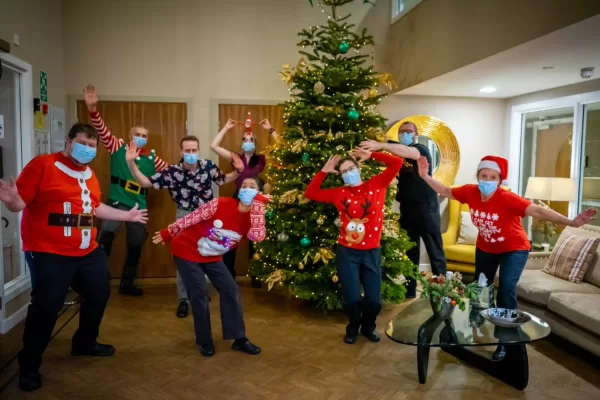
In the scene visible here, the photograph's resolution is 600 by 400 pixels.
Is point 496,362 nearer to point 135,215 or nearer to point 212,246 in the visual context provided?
point 212,246

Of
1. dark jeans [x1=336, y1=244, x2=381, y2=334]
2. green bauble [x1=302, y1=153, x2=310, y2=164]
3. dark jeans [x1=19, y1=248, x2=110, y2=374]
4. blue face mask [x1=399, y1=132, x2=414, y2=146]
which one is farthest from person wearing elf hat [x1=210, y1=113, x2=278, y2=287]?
dark jeans [x1=19, y1=248, x2=110, y2=374]

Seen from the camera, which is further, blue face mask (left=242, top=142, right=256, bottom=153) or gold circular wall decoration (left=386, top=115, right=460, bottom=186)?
gold circular wall decoration (left=386, top=115, right=460, bottom=186)

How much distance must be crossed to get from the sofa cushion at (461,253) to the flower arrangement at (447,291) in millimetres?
2191

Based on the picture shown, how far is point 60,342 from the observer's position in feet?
11.6

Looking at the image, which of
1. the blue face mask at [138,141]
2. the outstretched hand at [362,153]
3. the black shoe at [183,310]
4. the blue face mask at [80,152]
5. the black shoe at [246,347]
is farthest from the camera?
the blue face mask at [138,141]

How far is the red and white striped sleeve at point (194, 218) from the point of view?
10.3ft

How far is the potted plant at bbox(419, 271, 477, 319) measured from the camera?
9.68ft

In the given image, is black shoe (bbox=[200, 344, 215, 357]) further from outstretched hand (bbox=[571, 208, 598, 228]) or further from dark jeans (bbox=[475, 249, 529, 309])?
outstretched hand (bbox=[571, 208, 598, 228])

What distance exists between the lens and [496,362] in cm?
303

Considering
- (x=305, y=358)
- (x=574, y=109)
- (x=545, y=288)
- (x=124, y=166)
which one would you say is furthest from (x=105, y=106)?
(x=574, y=109)

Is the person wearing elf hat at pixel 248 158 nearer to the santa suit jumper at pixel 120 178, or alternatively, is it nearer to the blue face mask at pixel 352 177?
the santa suit jumper at pixel 120 178

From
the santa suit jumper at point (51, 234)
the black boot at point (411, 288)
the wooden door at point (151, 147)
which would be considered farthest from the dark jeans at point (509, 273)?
the wooden door at point (151, 147)

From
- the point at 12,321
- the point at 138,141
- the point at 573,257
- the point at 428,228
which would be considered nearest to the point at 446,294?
the point at 428,228

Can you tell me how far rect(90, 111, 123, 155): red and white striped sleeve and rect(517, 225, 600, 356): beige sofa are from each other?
148 inches
